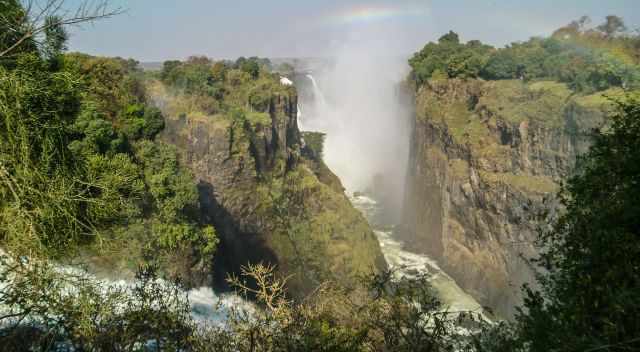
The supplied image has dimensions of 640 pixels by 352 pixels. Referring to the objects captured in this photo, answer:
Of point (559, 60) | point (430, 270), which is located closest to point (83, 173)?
point (430, 270)

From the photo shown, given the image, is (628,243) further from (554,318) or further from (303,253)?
(303,253)

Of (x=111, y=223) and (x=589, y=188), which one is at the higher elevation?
(x=589, y=188)

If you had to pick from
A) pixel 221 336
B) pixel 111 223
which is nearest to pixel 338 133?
pixel 111 223

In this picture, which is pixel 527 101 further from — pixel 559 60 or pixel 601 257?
pixel 601 257

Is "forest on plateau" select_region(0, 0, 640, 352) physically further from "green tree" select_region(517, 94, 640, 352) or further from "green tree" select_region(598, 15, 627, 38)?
"green tree" select_region(598, 15, 627, 38)

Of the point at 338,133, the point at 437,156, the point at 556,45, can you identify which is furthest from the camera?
the point at 338,133

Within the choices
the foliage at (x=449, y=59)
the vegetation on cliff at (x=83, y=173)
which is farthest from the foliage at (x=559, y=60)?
the vegetation on cliff at (x=83, y=173)
